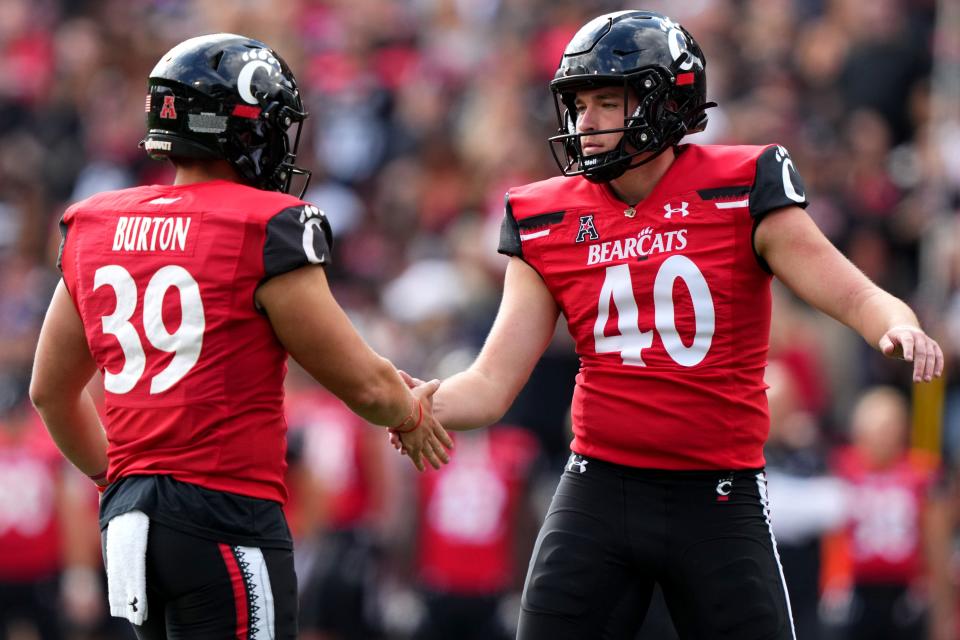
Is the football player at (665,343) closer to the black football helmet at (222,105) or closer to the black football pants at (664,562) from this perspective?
the black football pants at (664,562)

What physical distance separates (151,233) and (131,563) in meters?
0.91

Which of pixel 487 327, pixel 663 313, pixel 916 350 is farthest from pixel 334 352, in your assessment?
pixel 487 327

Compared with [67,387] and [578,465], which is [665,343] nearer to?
[578,465]

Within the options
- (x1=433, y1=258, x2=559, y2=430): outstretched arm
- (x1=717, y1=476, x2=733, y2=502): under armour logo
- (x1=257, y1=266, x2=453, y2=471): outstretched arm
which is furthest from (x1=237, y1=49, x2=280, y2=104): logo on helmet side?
(x1=717, y1=476, x2=733, y2=502): under armour logo

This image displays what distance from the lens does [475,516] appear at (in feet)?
32.8

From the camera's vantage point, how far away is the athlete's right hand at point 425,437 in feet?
16.6

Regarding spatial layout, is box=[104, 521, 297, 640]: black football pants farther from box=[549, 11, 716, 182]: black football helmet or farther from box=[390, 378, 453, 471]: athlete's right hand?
box=[549, 11, 716, 182]: black football helmet

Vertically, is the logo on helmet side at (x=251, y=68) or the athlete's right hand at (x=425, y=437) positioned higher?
the logo on helmet side at (x=251, y=68)

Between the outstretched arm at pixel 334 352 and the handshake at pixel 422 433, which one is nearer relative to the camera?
the outstretched arm at pixel 334 352

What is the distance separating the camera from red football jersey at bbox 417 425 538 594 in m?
9.98

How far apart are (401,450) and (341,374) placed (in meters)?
0.49

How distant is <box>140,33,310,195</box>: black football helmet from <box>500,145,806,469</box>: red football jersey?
3.27 feet

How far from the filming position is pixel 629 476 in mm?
4934

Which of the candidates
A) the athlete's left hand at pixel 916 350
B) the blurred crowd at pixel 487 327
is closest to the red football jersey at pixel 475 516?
the blurred crowd at pixel 487 327
